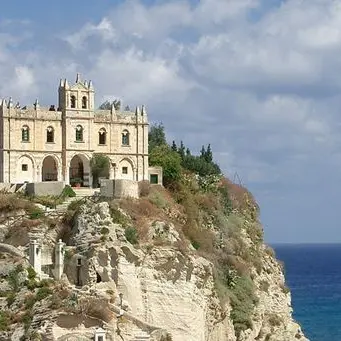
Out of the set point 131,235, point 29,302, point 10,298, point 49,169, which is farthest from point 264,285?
point 10,298

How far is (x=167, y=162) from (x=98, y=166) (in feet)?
15.4

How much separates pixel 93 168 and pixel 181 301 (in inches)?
507

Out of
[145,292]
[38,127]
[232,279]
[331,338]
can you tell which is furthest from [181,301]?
[331,338]

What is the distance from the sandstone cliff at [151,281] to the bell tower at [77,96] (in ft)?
24.4

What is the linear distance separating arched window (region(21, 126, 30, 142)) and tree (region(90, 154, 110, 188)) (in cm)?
443

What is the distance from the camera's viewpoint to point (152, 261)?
50.7 m

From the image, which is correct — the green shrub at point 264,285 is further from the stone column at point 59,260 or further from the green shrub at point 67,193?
the stone column at point 59,260

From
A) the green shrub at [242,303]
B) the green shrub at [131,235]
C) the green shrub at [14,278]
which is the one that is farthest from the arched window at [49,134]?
the green shrub at [242,303]

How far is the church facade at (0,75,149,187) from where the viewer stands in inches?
2274

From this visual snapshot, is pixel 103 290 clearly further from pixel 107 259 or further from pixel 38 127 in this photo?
pixel 38 127

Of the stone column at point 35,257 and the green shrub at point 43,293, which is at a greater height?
the stone column at point 35,257

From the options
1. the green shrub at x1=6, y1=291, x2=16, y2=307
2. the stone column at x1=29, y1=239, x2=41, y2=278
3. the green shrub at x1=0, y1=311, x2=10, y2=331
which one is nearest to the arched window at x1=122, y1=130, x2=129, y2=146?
the stone column at x1=29, y1=239, x2=41, y2=278

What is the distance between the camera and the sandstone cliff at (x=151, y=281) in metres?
45.3

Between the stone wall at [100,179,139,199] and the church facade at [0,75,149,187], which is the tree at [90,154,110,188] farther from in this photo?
the stone wall at [100,179,139,199]
